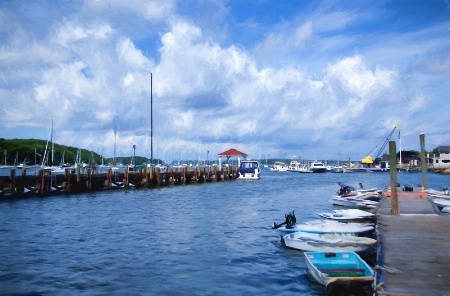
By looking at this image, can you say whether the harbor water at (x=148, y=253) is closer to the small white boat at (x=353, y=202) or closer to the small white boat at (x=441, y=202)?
the small white boat at (x=353, y=202)

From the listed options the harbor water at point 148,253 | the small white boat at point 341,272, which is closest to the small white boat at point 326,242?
the harbor water at point 148,253

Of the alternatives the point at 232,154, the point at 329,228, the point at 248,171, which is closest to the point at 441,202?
the point at 329,228

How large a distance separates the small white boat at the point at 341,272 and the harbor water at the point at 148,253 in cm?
64

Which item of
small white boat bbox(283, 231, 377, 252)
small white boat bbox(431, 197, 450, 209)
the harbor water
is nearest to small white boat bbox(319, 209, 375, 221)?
the harbor water

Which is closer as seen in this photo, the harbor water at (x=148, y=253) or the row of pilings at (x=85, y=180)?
the harbor water at (x=148, y=253)

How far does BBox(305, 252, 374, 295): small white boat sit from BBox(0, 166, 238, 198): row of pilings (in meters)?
34.0

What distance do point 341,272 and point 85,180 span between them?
3919 centimetres

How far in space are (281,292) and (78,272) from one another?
6.92 metres

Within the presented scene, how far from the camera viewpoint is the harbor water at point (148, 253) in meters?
12.5

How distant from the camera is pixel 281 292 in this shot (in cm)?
1188

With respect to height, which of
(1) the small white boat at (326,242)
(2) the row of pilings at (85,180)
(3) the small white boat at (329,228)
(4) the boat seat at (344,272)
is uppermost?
(2) the row of pilings at (85,180)

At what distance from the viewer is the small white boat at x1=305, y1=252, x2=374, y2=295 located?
1048cm

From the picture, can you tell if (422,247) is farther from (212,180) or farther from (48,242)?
(212,180)

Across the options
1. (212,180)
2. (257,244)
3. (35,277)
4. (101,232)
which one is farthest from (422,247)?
(212,180)
